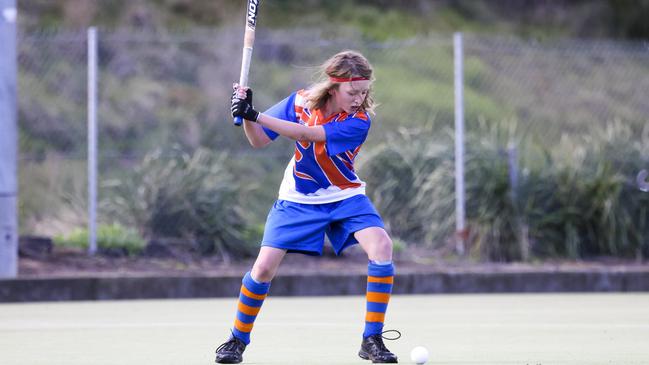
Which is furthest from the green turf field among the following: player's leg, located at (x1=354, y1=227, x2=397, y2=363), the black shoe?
player's leg, located at (x1=354, y1=227, x2=397, y2=363)

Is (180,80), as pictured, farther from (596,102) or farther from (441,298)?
(441,298)

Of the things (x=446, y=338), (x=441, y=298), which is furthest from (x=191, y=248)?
(x=446, y=338)

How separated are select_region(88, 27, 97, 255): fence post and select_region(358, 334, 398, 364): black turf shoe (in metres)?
5.61

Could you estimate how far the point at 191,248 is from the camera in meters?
11.8

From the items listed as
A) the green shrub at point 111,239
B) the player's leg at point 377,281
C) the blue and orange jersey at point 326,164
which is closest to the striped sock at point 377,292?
the player's leg at point 377,281

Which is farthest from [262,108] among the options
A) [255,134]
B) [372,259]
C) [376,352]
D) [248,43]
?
[376,352]

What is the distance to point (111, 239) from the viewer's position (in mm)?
11500

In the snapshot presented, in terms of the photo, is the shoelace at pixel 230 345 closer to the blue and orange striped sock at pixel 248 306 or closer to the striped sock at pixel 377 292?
the blue and orange striped sock at pixel 248 306

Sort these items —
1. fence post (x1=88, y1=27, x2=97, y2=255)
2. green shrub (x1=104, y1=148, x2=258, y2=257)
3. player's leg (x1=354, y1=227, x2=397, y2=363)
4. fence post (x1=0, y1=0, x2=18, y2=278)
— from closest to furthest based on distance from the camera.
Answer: player's leg (x1=354, y1=227, x2=397, y2=363)
fence post (x1=0, y1=0, x2=18, y2=278)
fence post (x1=88, y1=27, x2=97, y2=255)
green shrub (x1=104, y1=148, x2=258, y2=257)

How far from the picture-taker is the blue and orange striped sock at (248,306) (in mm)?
6250

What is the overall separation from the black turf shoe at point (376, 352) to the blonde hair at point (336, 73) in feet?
3.80

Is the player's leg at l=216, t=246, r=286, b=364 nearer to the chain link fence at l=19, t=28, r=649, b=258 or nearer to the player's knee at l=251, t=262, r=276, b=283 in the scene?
the player's knee at l=251, t=262, r=276, b=283

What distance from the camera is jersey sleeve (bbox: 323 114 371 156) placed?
629 cm

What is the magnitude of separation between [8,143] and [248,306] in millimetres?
4662
